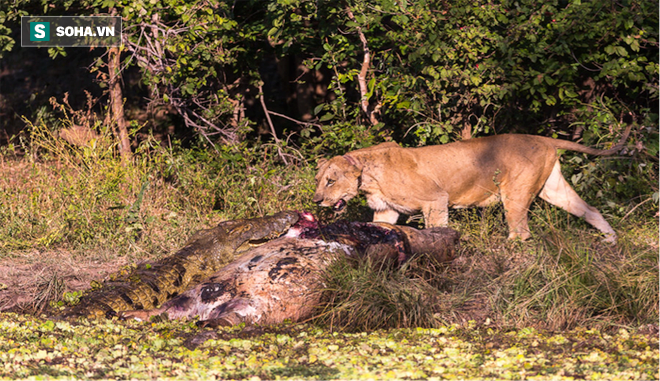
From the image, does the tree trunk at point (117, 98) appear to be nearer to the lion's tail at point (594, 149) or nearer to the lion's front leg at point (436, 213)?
the lion's front leg at point (436, 213)

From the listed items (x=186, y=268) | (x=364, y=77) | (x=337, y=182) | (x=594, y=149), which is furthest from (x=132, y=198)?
(x=594, y=149)

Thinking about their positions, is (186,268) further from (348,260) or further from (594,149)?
(594,149)

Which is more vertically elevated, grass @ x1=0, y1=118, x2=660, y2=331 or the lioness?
the lioness

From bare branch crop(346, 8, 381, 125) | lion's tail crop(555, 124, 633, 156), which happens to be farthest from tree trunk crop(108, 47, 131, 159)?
lion's tail crop(555, 124, 633, 156)

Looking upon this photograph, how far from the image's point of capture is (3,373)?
3.73 meters

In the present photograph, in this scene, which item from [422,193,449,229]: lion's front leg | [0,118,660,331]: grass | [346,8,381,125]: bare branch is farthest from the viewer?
[346,8,381,125]: bare branch

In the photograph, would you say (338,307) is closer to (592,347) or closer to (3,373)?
(592,347)

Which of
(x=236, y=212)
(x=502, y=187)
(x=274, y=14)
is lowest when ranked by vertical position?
(x=236, y=212)

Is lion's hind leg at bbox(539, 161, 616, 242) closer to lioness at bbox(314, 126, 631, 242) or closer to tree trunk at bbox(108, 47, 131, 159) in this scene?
lioness at bbox(314, 126, 631, 242)

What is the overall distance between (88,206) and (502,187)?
431 cm

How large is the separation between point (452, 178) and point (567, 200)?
1239 mm

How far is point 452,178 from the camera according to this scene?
6.79 meters

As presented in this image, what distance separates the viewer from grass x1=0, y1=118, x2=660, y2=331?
4.81 meters

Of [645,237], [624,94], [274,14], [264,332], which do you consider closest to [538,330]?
[264,332]
